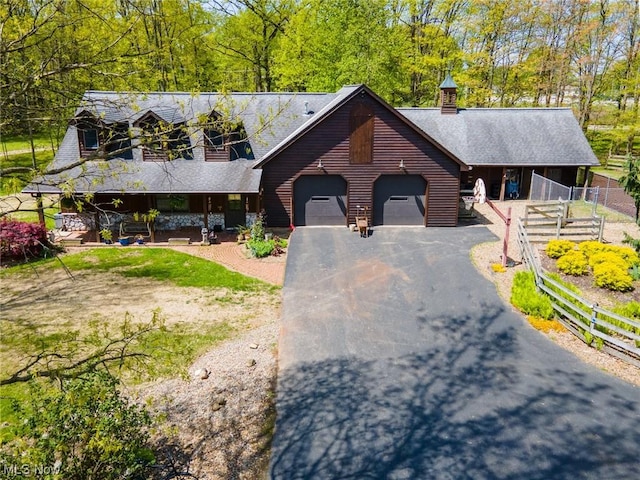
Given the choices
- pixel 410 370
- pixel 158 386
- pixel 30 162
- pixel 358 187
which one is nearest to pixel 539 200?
pixel 358 187

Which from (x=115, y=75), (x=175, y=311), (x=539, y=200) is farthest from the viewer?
(x=539, y=200)

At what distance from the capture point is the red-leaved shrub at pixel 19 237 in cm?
2003

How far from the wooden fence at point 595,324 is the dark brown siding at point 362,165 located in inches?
389

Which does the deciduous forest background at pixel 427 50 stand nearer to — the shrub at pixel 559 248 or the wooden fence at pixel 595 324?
the shrub at pixel 559 248

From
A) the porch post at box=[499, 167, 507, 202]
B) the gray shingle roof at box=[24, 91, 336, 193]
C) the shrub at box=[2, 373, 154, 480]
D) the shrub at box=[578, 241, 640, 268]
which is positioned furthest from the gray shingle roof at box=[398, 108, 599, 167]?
the shrub at box=[2, 373, 154, 480]

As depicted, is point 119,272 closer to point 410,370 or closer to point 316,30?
point 410,370

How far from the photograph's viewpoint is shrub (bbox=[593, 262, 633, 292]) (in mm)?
16344

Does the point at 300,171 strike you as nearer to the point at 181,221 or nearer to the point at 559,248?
the point at 181,221

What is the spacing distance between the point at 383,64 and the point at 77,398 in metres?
37.2

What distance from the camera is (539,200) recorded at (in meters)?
30.1

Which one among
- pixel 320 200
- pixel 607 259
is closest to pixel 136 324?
pixel 320 200

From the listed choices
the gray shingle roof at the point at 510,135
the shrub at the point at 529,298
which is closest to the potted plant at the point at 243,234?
the shrub at the point at 529,298

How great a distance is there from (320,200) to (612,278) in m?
13.7

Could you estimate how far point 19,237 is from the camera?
20.2 metres
